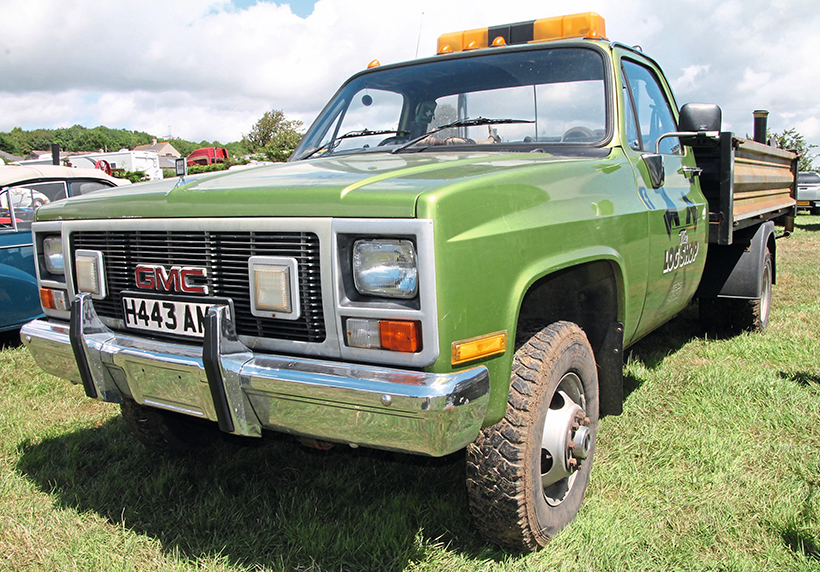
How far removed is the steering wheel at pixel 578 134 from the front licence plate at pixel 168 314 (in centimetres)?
174

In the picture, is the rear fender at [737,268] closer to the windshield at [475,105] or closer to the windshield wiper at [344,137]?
the windshield at [475,105]

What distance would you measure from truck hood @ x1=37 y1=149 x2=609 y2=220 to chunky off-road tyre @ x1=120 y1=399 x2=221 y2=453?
37.8 inches

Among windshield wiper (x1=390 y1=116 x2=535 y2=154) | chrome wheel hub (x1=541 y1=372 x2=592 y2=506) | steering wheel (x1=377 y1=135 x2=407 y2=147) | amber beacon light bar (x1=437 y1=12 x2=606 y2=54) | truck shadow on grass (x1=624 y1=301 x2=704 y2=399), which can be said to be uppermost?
amber beacon light bar (x1=437 y1=12 x2=606 y2=54)

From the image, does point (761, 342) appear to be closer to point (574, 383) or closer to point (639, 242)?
point (639, 242)

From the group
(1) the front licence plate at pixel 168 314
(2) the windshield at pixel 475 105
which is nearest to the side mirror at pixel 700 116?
(2) the windshield at pixel 475 105

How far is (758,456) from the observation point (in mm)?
2975

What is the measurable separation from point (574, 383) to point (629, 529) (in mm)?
578

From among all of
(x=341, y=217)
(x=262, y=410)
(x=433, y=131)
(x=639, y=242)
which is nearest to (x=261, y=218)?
(x=341, y=217)

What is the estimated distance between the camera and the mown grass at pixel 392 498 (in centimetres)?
229

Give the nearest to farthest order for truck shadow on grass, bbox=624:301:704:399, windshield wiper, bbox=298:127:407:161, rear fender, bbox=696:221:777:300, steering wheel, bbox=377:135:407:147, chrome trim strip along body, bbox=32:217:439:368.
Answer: chrome trim strip along body, bbox=32:217:439:368 → steering wheel, bbox=377:135:407:147 → windshield wiper, bbox=298:127:407:161 → truck shadow on grass, bbox=624:301:704:399 → rear fender, bbox=696:221:777:300

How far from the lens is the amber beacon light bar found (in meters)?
3.29

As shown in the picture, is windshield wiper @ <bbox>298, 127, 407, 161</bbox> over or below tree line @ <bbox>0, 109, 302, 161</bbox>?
below

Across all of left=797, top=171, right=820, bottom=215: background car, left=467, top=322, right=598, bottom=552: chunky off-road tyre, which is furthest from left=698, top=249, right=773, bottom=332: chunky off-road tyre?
left=797, top=171, right=820, bottom=215: background car

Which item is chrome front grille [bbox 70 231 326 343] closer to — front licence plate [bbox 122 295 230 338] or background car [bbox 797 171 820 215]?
front licence plate [bbox 122 295 230 338]
